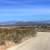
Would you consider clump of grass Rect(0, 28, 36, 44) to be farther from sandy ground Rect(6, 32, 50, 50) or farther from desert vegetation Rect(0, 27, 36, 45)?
sandy ground Rect(6, 32, 50, 50)

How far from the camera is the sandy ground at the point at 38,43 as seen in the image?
143 inches

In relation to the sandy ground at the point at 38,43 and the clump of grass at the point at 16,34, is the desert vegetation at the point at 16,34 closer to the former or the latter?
the clump of grass at the point at 16,34

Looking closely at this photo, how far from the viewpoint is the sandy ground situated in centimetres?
364

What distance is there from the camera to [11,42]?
144 inches

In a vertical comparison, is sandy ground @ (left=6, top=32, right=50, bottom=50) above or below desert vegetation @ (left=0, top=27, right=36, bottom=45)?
below

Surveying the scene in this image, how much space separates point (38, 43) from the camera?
3.75 m

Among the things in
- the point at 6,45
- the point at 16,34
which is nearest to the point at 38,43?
the point at 16,34

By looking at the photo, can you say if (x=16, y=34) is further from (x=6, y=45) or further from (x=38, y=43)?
(x=38, y=43)

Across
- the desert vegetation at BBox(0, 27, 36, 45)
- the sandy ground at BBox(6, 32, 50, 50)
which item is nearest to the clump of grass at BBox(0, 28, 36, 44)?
the desert vegetation at BBox(0, 27, 36, 45)

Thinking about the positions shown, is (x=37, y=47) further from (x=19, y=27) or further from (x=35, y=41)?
(x=19, y=27)

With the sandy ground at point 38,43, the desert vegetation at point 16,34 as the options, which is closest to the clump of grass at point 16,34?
the desert vegetation at point 16,34

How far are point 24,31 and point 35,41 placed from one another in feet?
1.14

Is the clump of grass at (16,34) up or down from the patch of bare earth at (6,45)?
up

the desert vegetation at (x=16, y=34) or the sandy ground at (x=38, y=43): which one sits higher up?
the desert vegetation at (x=16, y=34)
